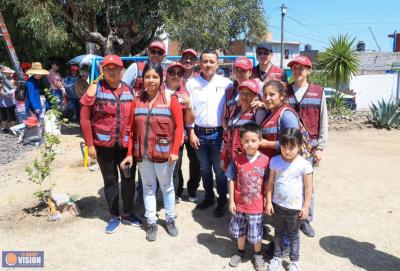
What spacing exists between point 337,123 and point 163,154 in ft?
29.5

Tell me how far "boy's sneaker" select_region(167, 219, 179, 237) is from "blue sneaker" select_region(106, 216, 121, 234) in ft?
1.90

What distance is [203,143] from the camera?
4.26 m

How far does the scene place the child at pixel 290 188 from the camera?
310 cm

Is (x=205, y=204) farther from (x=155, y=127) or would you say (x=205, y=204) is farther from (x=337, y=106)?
(x=337, y=106)

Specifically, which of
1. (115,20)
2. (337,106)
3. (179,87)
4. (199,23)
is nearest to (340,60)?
(337,106)

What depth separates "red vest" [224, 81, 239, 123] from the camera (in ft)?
12.9

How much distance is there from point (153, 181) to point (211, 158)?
2.76 feet

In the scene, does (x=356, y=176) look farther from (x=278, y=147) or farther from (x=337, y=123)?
(x=337, y=123)

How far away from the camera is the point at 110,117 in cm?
374

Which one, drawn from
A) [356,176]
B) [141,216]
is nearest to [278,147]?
[141,216]

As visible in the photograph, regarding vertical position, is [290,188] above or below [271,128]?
below

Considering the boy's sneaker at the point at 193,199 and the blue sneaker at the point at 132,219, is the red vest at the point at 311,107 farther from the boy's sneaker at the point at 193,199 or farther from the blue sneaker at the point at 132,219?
the blue sneaker at the point at 132,219

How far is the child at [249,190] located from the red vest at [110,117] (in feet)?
3.90

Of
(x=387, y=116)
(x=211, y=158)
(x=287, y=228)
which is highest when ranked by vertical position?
(x=211, y=158)
